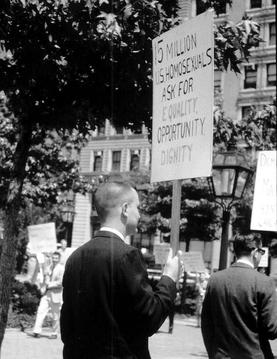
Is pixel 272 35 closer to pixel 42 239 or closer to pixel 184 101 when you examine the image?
pixel 42 239

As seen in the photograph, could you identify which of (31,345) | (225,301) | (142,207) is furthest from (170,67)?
(142,207)

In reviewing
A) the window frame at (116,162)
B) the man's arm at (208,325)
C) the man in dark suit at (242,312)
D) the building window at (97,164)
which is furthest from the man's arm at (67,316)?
the building window at (97,164)

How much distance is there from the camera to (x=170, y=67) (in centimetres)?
368

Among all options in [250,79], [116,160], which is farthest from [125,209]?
[116,160]

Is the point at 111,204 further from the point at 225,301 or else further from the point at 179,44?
the point at 225,301

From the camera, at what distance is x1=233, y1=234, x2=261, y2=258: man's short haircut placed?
457cm

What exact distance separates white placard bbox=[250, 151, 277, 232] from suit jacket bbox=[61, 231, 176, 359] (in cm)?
413

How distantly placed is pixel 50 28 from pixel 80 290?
11.4 ft

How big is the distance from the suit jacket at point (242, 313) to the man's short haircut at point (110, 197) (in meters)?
1.60

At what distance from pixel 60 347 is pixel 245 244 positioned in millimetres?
7356

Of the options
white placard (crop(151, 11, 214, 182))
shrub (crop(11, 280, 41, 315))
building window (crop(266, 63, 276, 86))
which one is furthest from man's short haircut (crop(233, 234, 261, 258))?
building window (crop(266, 63, 276, 86))

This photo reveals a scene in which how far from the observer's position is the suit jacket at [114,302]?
9.18 feet

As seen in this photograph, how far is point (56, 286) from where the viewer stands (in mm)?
12477

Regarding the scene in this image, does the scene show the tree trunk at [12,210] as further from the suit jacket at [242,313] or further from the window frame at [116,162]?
the window frame at [116,162]
